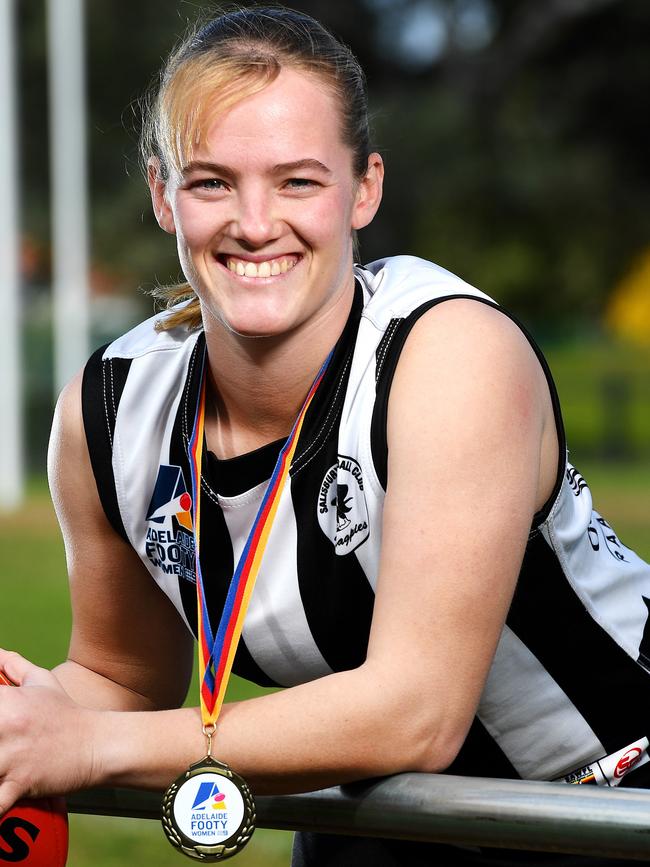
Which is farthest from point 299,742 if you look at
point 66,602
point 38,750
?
point 66,602

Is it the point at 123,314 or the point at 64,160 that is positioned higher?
the point at 64,160

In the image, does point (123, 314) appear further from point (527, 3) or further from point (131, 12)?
point (527, 3)

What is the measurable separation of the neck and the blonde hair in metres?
0.28

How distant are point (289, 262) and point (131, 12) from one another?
1132 inches

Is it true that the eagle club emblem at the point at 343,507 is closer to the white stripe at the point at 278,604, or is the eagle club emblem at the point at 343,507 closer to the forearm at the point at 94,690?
the white stripe at the point at 278,604

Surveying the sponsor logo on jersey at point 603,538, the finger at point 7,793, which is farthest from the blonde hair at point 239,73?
→ the finger at point 7,793

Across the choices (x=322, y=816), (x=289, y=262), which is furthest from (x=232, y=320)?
(x=322, y=816)

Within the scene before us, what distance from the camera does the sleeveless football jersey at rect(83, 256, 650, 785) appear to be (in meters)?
2.24

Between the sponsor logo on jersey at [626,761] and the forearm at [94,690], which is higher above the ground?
the forearm at [94,690]

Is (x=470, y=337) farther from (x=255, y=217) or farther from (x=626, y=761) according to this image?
(x=626, y=761)

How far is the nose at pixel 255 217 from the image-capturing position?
2217 mm

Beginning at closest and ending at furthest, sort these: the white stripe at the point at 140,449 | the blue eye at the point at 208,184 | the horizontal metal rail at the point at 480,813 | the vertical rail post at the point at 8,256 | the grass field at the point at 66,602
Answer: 1. the horizontal metal rail at the point at 480,813
2. the blue eye at the point at 208,184
3. the white stripe at the point at 140,449
4. the grass field at the point at 66,602
5. the vertical rail post at the point at 8,256

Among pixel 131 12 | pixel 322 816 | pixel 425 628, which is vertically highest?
pixel 131 12

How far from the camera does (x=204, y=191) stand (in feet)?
7.43
